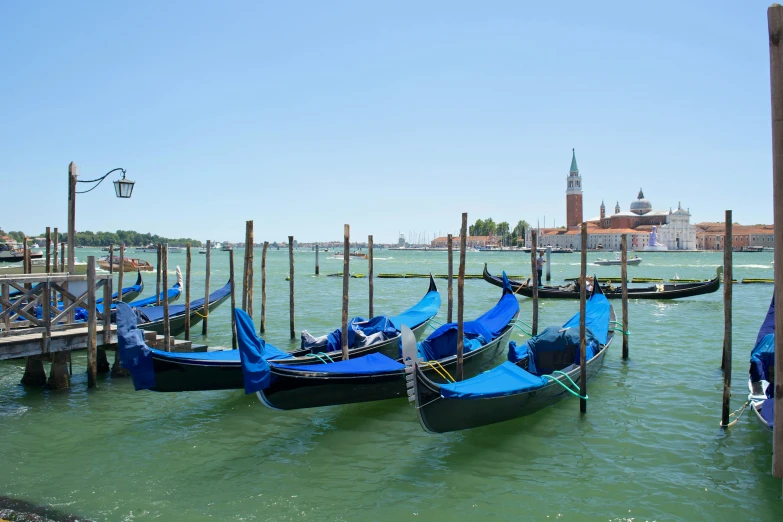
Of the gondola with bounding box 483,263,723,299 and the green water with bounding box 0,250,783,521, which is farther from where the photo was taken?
the gondola with bounding box 483,263,723,299

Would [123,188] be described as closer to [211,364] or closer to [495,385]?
[211,364]

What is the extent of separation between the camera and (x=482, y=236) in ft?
347

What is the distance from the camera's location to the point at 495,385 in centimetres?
467

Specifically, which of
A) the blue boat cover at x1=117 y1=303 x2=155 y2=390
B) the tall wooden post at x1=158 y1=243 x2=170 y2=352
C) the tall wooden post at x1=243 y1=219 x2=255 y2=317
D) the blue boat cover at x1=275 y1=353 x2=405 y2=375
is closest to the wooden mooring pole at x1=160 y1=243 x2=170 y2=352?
the tall wooden post at x1=158 y1=243 x2=170 y2=352

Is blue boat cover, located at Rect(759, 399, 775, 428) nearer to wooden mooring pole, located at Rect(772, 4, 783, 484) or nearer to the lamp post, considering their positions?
wooden mooring pole, located at Rect(772, 4, 783, 484)

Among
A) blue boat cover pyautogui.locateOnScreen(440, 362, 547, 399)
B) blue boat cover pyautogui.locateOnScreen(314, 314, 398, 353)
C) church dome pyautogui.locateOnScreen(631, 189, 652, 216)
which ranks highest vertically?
church dome pyautogui.locateOnScreen(631, 189, 652, 216)

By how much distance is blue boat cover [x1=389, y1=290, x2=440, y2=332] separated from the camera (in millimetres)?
8258

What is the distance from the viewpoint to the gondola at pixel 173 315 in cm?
846

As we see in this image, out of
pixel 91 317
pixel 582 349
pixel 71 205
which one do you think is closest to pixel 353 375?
pixel 582 349

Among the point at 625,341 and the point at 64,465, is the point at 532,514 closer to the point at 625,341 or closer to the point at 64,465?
the point at 64,465

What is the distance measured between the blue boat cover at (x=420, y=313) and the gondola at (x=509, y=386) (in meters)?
2.26

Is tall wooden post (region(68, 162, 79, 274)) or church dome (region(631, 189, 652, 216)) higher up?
church dome (region(631, 189, 652, 216))

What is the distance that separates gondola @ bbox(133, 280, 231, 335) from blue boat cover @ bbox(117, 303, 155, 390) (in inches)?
135

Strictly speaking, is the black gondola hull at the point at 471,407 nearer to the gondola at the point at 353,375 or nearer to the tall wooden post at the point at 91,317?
the gondola at the point at 353,375
